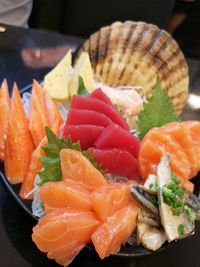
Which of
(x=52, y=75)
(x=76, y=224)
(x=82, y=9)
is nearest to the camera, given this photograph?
(x=76, y=224)

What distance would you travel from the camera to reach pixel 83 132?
50.8 inches

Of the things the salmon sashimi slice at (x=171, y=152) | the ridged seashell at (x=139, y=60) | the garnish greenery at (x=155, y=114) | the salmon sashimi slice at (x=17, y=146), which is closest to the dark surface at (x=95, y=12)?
the ridged seashell at (x=139, y=60)

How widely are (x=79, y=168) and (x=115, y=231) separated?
20 centimetres

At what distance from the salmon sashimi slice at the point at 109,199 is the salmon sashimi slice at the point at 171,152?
17cm

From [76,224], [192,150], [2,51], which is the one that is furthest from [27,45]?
[76,224]

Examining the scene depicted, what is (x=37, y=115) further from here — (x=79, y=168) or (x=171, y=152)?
(x=171, y=152)

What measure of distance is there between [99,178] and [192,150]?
0.34m

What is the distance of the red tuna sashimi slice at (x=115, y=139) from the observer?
1263 mm

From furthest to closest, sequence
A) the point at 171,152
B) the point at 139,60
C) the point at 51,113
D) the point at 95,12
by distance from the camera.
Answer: the point at 95,12 < the point at 139,60 < the point at 51,113 < the point at 171,152

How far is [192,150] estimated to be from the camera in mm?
1335

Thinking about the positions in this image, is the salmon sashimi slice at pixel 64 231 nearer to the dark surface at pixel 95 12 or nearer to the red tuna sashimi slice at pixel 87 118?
the red tuna sashimi slice at pixel 87 118

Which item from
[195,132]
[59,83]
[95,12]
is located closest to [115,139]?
[195,132]

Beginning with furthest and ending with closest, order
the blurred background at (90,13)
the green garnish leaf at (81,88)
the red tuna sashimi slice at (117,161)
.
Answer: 1. the blurred background at (90,13)
2. the green garnish leaf at (81,88)
3. the red tuna sashimi slice at (117,161)

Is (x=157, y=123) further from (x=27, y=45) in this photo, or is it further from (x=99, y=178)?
(x=27, y=45)
